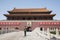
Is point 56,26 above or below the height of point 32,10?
below

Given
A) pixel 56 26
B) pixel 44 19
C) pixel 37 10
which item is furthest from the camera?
pixel 37 10

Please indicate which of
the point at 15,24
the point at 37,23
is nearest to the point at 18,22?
the point at 15,24

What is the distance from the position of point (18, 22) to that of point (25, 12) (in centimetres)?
755

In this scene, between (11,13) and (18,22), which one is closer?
(18,22)

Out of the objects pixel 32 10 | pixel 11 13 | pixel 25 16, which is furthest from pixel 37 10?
pixel 11 13

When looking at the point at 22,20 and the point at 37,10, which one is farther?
the point at 37,10

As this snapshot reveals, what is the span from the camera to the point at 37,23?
60594 mm

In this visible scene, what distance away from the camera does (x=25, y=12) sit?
66.7 m

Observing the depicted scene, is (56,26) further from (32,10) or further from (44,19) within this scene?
(32,10)

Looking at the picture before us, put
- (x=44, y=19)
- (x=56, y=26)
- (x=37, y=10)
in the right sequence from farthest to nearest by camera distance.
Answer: (x=37, y=10)
(x=44, y=19)
(x=56, y=26)

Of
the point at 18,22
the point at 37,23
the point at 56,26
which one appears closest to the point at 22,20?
the point at 18,22

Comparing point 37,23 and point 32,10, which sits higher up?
point 32,10

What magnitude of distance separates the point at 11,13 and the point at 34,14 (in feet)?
31.3

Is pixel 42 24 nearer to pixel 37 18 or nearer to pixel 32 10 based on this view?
pixel 37 18
